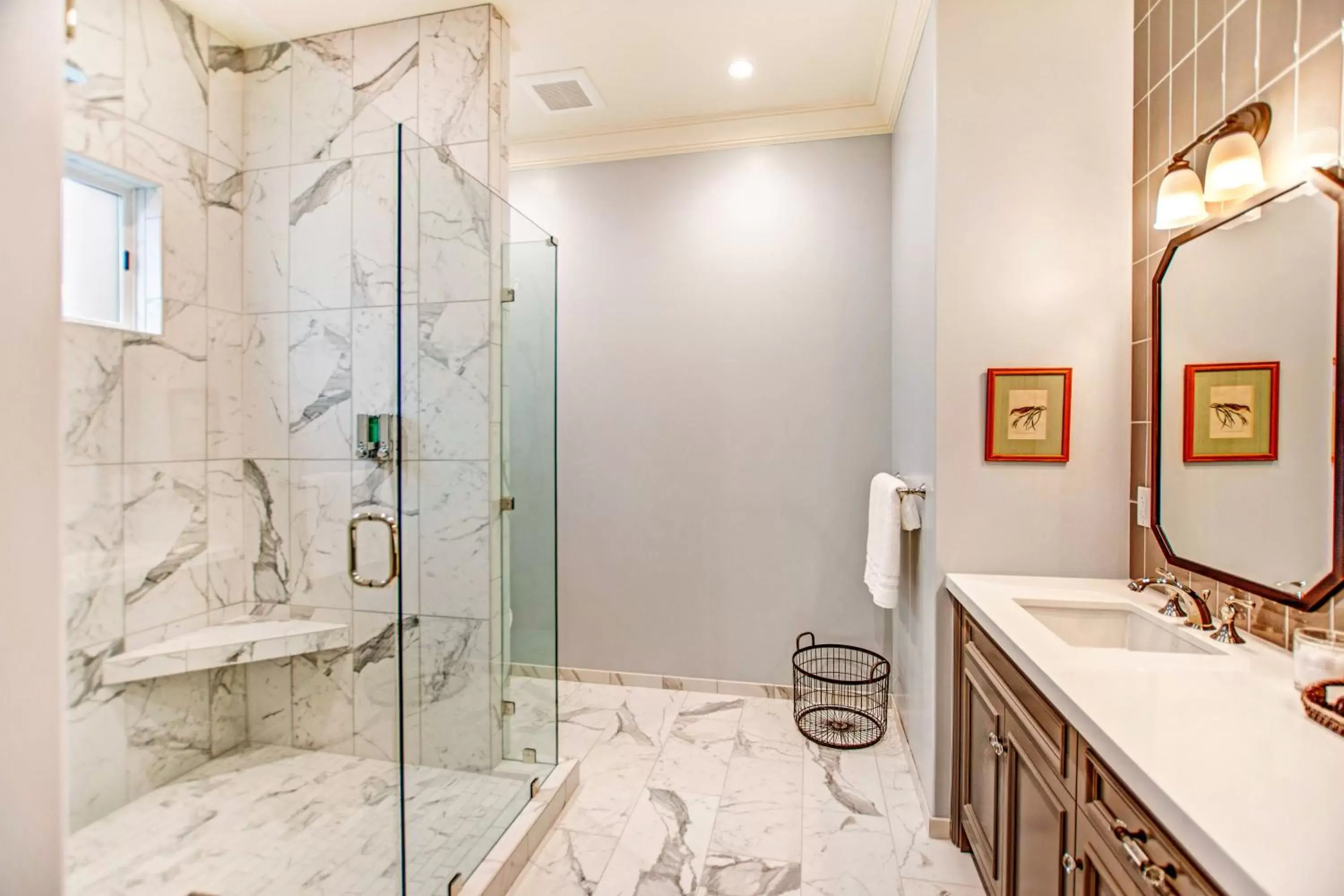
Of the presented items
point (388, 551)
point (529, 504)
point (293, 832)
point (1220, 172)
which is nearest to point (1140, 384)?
point (1220, 172)

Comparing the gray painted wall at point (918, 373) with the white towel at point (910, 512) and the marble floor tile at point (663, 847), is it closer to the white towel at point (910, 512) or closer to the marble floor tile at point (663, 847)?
the white towel at point (910, 512)

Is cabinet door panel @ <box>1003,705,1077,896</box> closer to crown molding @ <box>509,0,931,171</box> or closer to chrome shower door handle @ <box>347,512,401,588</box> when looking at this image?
chrome shower door handle @ <box>347,512,401,588</box>

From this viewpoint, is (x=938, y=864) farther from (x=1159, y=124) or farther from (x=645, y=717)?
(x=1159, y=124)

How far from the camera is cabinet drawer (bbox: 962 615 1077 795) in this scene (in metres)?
1.11

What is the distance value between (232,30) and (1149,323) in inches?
124

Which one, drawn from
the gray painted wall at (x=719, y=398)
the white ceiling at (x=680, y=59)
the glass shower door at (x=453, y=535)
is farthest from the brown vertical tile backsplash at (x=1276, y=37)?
the glass shower door at (x=453, y=535)

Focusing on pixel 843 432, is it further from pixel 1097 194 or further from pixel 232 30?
pixel 232 30

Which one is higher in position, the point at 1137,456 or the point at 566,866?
the point at 1137,456

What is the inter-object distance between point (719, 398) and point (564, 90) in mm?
1525

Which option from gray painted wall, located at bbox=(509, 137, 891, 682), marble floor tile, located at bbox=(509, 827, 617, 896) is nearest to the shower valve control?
gray painted wall, located at bbox=(509, 137, 891, 682)

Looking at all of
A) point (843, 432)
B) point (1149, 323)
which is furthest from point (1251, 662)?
point (843, 432)

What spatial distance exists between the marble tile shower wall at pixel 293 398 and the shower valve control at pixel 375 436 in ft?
0.13

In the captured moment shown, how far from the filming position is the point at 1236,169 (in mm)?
1327

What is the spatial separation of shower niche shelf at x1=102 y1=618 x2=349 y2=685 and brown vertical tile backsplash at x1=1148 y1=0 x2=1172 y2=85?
116 inches
